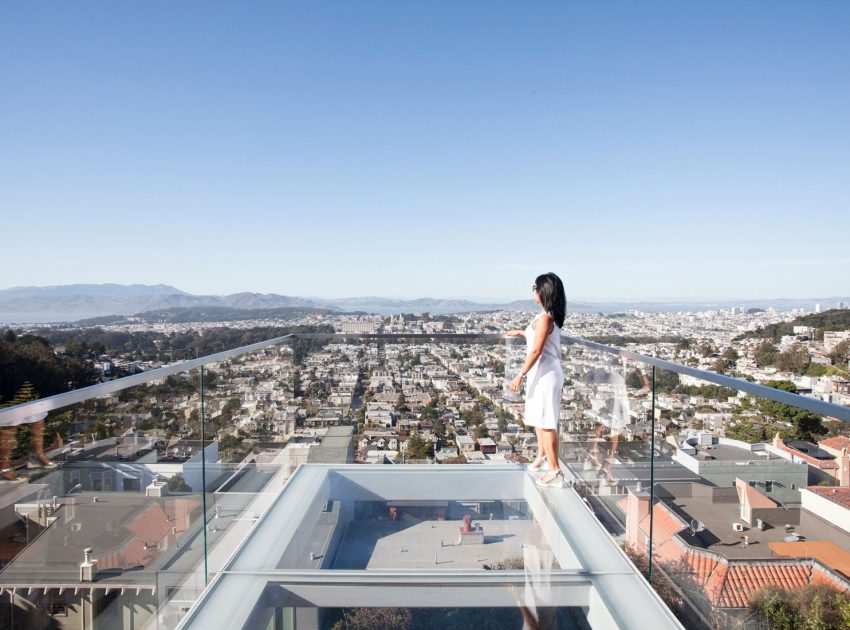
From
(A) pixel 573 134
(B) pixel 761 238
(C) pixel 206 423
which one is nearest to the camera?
(C) pixel 206 423

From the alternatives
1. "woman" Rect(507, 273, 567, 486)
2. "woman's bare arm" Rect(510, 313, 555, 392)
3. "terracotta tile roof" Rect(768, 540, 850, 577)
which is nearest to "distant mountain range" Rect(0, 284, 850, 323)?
"woman" Rect(507, 273, 567, 486)

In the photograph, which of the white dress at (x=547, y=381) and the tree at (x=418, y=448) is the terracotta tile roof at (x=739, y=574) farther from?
the tree at (x=418, y=448)

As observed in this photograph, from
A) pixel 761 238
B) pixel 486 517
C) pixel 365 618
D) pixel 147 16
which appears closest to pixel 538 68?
pixel 147 16

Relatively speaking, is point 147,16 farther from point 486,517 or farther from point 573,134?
point 486,517

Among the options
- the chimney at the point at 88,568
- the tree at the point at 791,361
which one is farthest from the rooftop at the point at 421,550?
the tree at the point at 791,361

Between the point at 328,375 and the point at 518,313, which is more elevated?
the point at 518,313

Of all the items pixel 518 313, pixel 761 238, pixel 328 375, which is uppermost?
pixel 761 238
